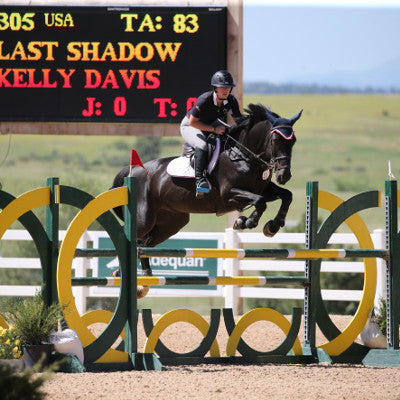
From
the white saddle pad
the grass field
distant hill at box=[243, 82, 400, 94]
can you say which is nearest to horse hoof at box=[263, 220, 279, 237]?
the white saddle pad

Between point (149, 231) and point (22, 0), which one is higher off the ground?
point (22, 0)

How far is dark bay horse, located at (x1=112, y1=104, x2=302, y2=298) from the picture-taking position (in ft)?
21.0

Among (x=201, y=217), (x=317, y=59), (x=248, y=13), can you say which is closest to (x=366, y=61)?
(x=317, y=59)

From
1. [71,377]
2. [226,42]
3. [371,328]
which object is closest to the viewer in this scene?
[71,377]

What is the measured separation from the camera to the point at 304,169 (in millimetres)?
50312

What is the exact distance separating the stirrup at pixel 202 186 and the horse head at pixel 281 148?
61cm

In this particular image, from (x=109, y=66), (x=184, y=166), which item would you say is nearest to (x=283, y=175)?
(x=184, y=166)

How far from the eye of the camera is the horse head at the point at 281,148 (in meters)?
6.33

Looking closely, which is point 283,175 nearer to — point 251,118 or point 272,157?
point 272,157

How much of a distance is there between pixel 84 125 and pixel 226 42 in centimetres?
183

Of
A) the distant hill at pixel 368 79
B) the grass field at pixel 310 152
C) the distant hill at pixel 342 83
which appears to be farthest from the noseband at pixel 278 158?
the distant hill at pixel 368 79

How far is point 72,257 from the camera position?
17.9 feet

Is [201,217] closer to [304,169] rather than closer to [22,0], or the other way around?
[304,169]

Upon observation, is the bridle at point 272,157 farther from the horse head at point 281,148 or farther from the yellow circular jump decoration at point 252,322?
the yellow circular jump decoration at point 252,322
